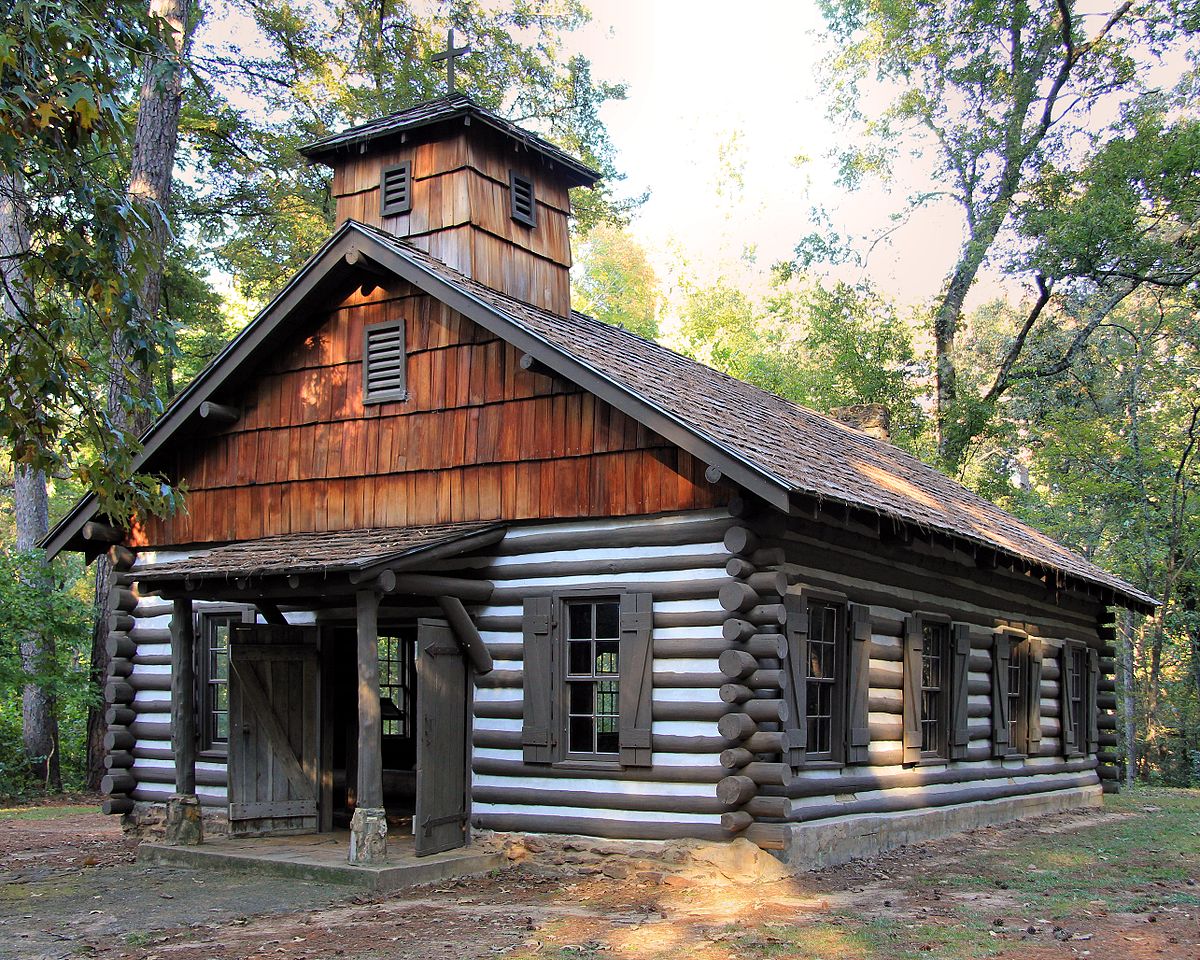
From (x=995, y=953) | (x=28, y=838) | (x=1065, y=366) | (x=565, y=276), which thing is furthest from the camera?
(x=1065, y=366)

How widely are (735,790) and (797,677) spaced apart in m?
1.27

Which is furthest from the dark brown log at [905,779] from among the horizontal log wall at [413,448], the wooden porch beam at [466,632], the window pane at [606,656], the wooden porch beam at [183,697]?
the wooden porch beam at [183,697]

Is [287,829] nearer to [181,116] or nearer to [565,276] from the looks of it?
[565,276]

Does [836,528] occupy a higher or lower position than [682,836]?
higher

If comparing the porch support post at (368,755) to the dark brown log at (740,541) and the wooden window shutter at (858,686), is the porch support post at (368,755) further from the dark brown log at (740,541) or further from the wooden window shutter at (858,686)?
the wooden window shutter at (858,686)

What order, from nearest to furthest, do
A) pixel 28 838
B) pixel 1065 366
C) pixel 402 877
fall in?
pixel 402 877 → pixel 28 838 → pixel 1065 366

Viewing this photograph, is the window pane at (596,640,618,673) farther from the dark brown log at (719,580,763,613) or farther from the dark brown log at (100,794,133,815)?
the dark brown log at (100,794,133,815)

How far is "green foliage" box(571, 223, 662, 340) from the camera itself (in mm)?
49750

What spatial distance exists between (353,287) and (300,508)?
2676 mm

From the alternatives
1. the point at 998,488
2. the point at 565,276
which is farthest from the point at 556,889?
the point at 998,488

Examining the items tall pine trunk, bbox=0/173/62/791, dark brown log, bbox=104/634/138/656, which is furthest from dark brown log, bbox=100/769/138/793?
tall pine trunk, bbox=0/173/62/791

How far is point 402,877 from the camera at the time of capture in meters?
10.6

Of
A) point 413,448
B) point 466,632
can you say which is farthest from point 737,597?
point 413,448

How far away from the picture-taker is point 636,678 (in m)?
11.3
